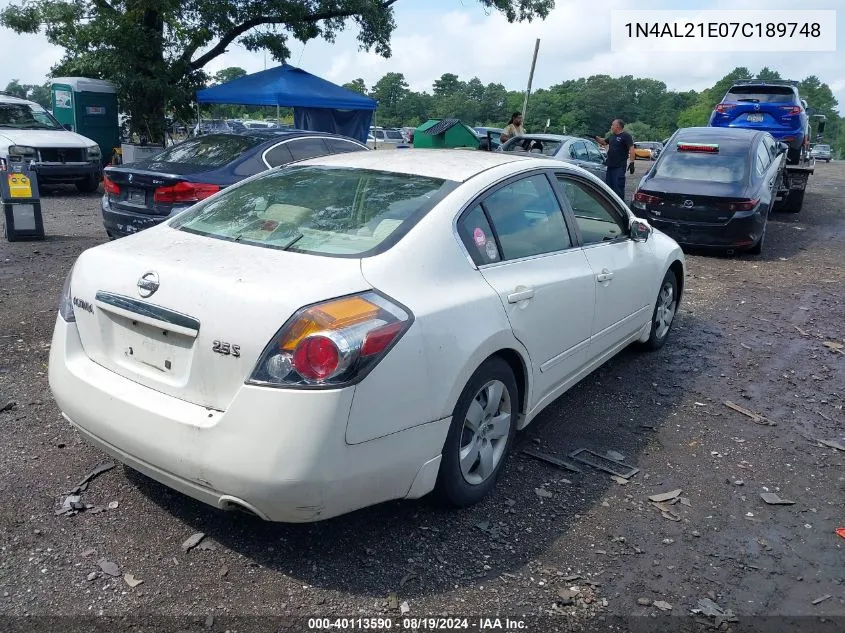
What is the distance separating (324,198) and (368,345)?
4.03 feet

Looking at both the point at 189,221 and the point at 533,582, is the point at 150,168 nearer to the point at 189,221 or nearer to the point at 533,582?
the point at 189,221

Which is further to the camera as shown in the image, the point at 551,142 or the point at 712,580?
the point at 551,142

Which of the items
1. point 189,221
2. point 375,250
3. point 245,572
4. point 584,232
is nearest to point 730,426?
point 584,232

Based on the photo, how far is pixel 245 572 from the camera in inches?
115

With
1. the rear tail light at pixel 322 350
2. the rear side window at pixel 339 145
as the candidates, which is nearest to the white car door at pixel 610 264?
the rear tail light at pixel 322 350

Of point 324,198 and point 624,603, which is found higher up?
point 324,198

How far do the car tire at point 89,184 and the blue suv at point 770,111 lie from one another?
13510mm

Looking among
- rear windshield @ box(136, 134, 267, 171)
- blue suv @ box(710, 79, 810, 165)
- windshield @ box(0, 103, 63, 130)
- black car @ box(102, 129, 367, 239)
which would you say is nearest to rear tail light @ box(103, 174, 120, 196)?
black car @ box(102, 129, 367, 239)

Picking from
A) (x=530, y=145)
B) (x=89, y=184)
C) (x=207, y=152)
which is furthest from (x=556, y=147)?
(x=89, y=184)

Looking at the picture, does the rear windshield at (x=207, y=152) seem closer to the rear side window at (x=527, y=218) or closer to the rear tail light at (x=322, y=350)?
the rear side window at (x=527, y=218)

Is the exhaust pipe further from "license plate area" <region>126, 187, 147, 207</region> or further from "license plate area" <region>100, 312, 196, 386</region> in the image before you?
"license plate area" <region>126, 187, 147, 207</region>

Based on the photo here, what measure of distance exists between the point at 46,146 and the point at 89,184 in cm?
117

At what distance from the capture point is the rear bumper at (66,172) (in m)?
13.7

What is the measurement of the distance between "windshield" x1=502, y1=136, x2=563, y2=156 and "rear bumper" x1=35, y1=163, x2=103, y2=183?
322 inches
